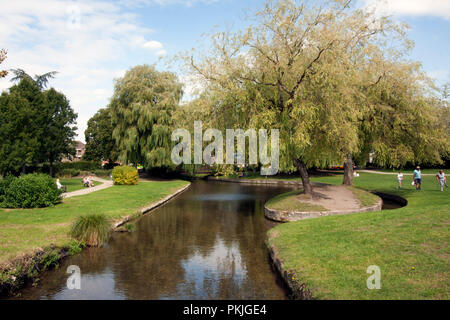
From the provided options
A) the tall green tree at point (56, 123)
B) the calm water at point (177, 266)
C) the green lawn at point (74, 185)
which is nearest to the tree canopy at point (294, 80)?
the calm water at point (177, 266)

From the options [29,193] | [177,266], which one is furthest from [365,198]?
[29,193]

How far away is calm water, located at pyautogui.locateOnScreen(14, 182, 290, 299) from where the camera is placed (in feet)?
29.1

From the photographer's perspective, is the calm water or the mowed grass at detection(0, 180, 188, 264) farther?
the mowed grass at detection(0, 180, 188, 264)

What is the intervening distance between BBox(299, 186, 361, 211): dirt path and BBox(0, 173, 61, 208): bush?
14151 mm

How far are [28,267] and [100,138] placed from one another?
54993 millimetres

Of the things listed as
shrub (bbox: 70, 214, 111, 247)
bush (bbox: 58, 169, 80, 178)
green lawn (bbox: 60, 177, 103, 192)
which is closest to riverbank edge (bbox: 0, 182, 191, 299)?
shrub (bbox: 70, 214, 111, 247)

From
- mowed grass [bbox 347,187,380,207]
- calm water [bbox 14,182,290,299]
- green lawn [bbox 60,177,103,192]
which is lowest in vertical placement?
calm water [bbox 14,182,290,299]

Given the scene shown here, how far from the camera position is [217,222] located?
730 inches

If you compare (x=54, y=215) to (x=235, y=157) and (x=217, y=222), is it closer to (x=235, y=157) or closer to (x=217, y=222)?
(x=217, y=222)

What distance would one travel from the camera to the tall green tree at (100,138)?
59.6 metres

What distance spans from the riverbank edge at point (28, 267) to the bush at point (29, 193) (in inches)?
321

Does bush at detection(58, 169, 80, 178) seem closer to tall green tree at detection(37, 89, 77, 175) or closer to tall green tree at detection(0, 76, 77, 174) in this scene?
tall green tree at detection(37, 89, 77, 175)

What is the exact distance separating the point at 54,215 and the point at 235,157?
31.5 ft
